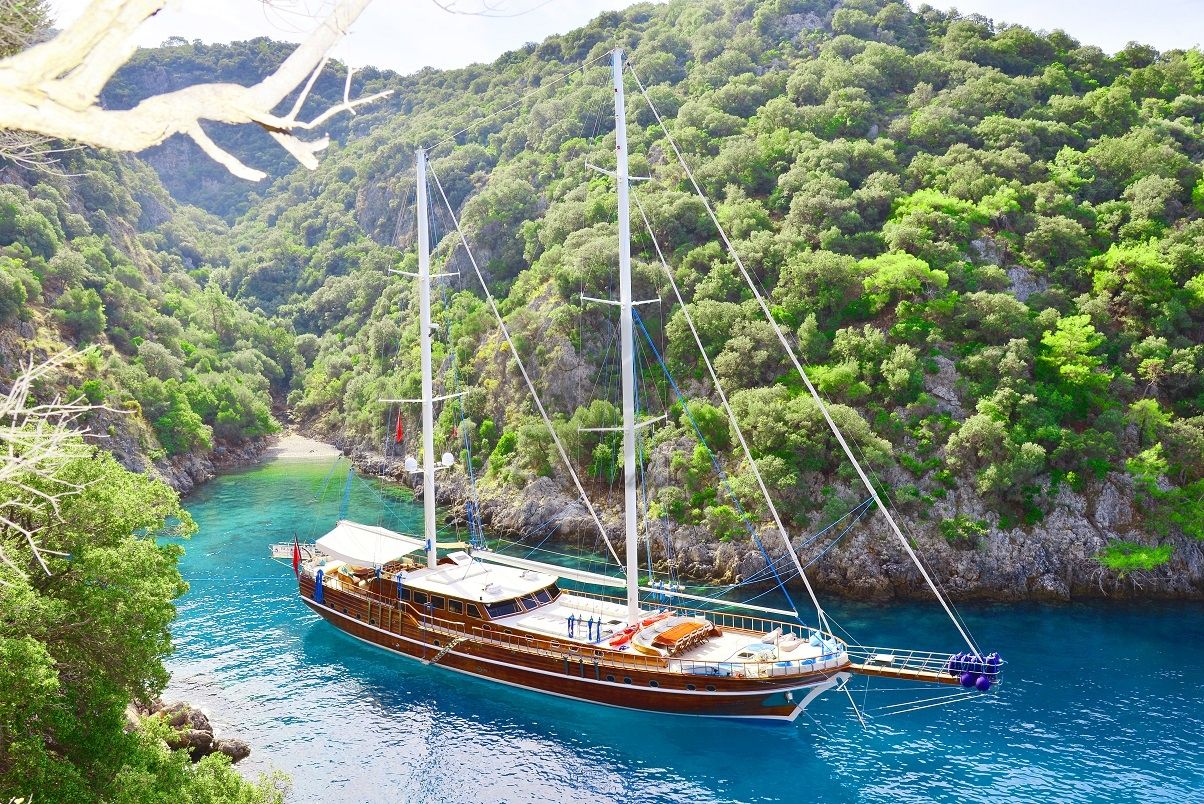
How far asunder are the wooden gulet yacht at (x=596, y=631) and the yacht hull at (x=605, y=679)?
41mm

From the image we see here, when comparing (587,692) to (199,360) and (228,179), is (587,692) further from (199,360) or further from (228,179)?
(228,179)

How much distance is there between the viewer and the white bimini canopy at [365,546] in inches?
1177

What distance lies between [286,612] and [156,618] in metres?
18.0

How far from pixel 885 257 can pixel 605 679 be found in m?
28.3

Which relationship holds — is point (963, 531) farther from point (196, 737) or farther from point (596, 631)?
point (196, 737)

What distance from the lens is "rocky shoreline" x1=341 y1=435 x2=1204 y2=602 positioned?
32906 millimetres

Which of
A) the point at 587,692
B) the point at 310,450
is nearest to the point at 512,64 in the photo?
the point at 310,450

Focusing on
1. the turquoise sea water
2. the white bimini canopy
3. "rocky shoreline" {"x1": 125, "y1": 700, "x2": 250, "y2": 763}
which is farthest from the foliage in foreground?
the white bimini canopy

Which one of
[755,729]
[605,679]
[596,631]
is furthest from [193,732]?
[755,729]

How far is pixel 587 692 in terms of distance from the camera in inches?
980

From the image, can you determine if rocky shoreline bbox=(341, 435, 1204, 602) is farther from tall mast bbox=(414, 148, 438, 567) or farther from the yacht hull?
tall mast bbox=(414, 148, 438, 567)

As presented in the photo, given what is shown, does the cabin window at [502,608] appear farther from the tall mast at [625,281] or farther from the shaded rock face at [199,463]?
the shaded rock face at [199,463]

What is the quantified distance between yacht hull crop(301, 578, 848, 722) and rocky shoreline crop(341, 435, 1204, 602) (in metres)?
10.8

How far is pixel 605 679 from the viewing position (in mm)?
24500
